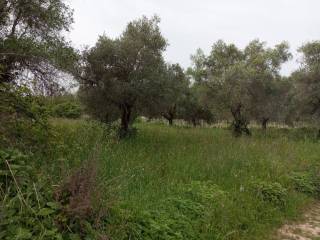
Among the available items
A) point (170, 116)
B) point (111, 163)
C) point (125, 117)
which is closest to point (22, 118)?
point (111, 163)

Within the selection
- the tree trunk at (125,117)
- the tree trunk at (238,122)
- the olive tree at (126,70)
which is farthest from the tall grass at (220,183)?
the tree trunk at (238,122)

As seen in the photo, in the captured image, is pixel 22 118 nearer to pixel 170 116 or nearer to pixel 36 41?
pixel 36 41

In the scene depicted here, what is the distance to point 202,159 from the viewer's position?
1132 cm

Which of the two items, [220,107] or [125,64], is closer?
[125,64]

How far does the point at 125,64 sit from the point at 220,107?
40.3 ft

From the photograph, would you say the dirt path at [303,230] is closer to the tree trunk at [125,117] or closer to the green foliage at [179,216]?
the green foliage at [179,216]

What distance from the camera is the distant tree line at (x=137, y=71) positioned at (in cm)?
999

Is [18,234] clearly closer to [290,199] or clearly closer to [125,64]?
[290,199]

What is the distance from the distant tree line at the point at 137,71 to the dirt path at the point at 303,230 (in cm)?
639

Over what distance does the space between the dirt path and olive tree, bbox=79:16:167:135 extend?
9.43m

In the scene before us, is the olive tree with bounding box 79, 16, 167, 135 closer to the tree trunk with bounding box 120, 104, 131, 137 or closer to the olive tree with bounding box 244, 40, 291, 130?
the tree trunk with bounding box 120, 104, 131, 137

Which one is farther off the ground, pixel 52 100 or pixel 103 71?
pixel 103 71

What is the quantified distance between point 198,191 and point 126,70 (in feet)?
33.7

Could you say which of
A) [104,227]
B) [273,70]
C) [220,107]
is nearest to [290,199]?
[104,227]
